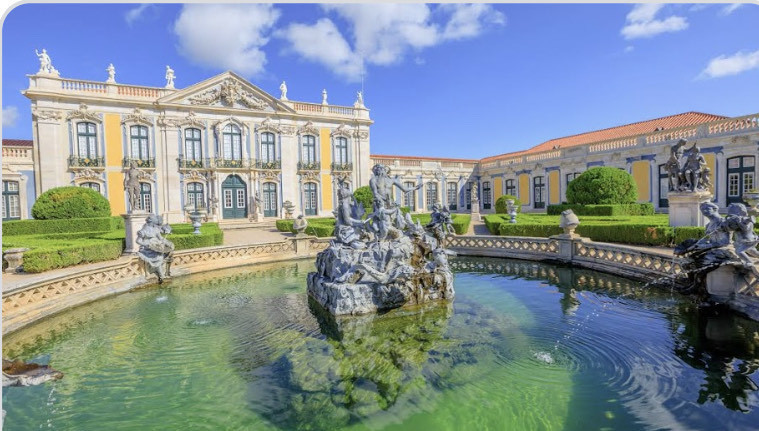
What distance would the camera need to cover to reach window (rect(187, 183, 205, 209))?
90.1ft

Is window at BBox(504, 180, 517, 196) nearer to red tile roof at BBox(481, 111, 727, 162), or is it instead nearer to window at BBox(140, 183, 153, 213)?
red tile roof at BBox(481, 111, 727, 162)

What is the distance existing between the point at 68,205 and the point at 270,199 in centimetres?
1361

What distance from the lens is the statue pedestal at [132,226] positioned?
41.2 ft

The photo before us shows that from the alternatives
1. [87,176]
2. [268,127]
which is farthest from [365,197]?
[87,176]

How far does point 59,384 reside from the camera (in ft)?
16.2

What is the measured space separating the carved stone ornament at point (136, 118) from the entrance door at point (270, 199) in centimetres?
867

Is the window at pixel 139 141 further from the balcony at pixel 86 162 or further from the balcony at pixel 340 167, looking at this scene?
the balcony at pixel 340 167

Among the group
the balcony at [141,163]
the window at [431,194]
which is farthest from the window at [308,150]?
the window at [431,194]

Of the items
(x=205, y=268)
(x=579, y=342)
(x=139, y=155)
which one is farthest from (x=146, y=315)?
(x=139, y=155)

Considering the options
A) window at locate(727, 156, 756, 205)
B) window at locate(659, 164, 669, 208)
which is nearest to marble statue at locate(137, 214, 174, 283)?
window at locate(727, 156, 756, 205)

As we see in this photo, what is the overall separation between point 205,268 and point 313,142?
68.8ft

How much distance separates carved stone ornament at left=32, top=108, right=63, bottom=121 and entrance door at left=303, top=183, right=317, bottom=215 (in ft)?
51.3

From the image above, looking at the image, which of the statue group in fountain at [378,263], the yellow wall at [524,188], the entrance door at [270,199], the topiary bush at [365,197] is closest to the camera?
the statue group in fountain at [378,263]

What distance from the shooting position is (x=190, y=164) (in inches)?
1077
